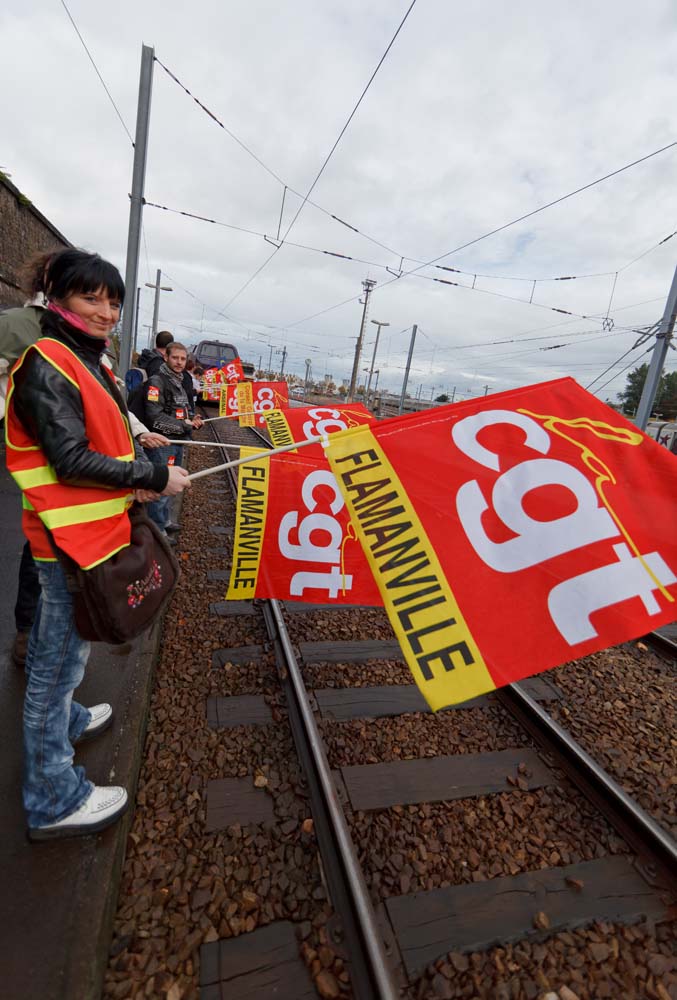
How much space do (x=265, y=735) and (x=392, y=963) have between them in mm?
1330

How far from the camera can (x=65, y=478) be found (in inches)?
63.6

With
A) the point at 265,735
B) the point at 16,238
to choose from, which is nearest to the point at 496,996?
the point at 265,735

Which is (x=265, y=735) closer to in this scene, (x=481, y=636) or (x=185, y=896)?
(x=185, y=896)

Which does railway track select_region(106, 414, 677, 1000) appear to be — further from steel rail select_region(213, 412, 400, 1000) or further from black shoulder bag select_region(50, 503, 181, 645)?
black shoulder bag select_region(50, 503, 181, 645)

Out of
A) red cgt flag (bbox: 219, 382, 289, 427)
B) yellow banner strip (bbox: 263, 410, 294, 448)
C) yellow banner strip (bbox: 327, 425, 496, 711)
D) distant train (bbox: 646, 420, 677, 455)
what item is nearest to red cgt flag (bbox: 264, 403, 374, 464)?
yellow banner strip (bbox: 263, 410, 294, 448)

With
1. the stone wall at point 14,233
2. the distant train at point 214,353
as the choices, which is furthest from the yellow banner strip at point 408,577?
the distant train at point 214,353

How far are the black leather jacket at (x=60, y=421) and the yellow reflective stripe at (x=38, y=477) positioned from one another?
68 mm

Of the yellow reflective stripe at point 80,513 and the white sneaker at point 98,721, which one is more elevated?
the yellow reflective stripe at point 80,513

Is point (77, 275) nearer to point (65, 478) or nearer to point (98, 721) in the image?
point (65, 478)

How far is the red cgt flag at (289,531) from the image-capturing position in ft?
10.7

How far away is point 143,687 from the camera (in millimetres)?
3018

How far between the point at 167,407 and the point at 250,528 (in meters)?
2.59

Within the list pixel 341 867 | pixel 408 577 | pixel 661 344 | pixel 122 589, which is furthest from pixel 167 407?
pixel 661 344

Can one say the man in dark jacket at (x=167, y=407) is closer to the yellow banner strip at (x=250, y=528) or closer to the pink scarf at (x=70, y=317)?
the yellow banner strip at (x=250, y=528)
